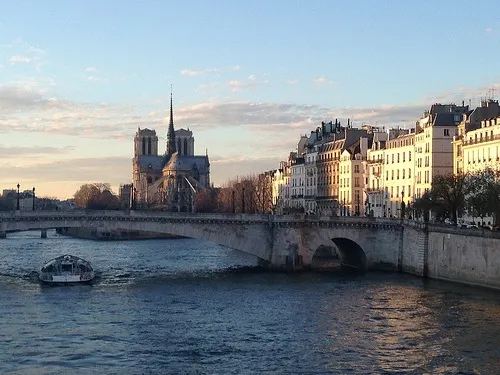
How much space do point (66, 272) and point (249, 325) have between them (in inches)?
933

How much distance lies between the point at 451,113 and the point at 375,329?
168 ft

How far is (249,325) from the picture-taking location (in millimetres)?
48469

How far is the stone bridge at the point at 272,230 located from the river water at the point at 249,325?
443cm

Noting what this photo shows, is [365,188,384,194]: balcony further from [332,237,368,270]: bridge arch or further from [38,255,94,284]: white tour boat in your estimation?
[38,255,94,284]: white tour boat

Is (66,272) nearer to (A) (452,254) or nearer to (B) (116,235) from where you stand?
(A) (452,254)

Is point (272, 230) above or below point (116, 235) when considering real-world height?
above

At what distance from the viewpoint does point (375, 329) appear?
47.1 m

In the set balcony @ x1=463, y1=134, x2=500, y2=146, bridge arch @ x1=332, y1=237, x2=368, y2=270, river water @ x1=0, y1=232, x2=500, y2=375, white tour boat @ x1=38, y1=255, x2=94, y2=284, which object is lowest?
river water @ x1=0, y1=232, x2=500, y2=375

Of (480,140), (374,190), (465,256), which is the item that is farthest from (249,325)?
(374,190)

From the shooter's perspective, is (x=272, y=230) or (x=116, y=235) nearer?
(x=272, y=230)

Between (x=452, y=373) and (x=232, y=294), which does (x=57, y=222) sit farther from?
(x=452, y=373)

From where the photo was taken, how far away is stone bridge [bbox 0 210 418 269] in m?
77.5

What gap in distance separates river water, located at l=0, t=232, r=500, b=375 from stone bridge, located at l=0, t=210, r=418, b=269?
4.43m

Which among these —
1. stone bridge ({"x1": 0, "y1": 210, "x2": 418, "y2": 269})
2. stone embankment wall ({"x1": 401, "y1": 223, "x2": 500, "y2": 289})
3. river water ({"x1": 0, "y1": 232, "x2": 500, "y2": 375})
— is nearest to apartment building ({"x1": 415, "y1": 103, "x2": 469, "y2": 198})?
stone bridge ({"x1": 0, "y1": 210, "x2": 418, "y2": 269})
